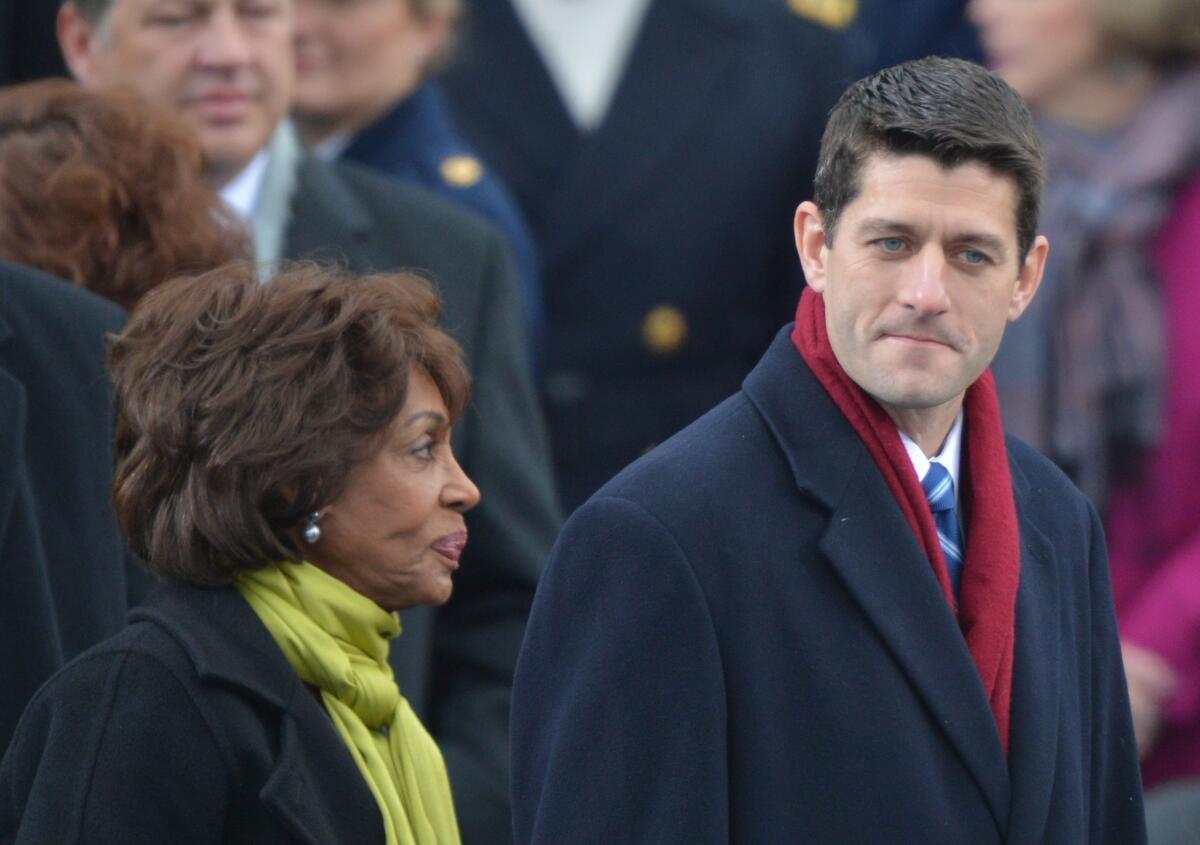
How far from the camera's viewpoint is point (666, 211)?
204 inches

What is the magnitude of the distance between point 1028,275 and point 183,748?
1190 mm

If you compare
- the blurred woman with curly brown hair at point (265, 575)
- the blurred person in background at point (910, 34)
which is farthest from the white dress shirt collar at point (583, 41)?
the blurred woman with curly brown hair at point (265, 575)

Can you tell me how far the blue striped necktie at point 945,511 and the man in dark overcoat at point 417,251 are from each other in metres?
1.08

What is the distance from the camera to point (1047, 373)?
184 inches

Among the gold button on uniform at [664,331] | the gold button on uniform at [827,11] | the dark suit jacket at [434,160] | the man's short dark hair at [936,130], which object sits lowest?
the gold button on uniform at [664,331]

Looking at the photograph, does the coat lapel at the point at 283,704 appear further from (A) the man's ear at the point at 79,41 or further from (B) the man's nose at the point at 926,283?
(A) the man's ear at the point at 79,41

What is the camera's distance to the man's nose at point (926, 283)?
2729 millimetres

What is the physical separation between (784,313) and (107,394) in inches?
77.5

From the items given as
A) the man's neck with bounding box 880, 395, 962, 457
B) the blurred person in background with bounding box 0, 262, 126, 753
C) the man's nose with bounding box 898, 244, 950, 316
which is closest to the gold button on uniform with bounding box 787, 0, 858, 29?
the blurred person in background with bounding box 0, 262, 126, 753

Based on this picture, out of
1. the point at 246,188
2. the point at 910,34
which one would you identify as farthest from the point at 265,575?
the point at 910,34

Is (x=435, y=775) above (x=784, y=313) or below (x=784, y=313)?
below

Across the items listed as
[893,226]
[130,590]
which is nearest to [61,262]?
[130,590]

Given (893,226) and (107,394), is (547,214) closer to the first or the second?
(107,394)

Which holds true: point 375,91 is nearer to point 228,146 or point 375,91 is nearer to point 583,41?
point 583,41
